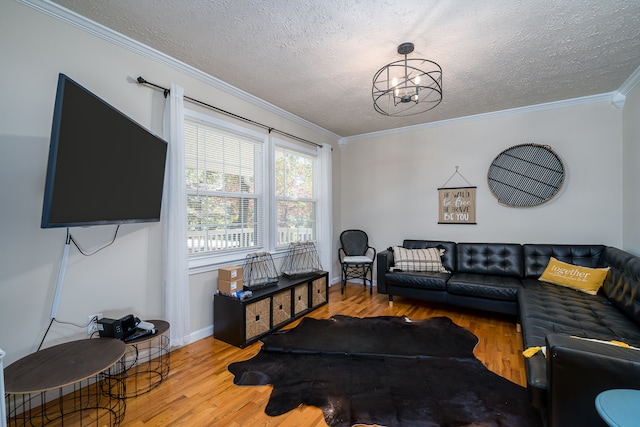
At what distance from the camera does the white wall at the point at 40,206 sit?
1737 millimetres

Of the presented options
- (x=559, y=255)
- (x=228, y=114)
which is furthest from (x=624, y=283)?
(x=228, y=114)

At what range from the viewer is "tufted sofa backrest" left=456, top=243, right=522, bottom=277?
3559 millimetres

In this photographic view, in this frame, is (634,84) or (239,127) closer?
(634,84)

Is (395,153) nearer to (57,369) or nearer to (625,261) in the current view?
(625,261)

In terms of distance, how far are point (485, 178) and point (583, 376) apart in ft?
10.6

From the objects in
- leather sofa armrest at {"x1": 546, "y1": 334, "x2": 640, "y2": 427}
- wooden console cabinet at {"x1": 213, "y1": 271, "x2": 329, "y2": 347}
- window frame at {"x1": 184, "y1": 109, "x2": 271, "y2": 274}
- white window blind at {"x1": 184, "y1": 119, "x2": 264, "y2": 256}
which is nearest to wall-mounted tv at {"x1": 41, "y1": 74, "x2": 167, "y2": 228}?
white window blind at {"x1": 184, "y1": 119, "x2": 264, "y2": 256}

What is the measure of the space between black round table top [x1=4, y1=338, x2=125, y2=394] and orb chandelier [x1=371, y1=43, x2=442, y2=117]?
2488 mm

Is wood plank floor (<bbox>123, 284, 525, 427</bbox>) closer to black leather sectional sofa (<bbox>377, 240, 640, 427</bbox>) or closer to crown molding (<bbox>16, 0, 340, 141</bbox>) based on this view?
black leather sectional sofa (<bbox>377, 240, 640, 427</bbox>)

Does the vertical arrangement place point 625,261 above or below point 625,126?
below

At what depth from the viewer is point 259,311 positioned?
2.79 metres

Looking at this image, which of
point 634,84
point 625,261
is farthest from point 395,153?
point 625,261

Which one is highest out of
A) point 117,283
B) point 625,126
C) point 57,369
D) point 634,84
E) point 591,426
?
point 634,84

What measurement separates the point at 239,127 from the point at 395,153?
272 cm

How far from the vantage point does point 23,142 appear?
1.79 meters
